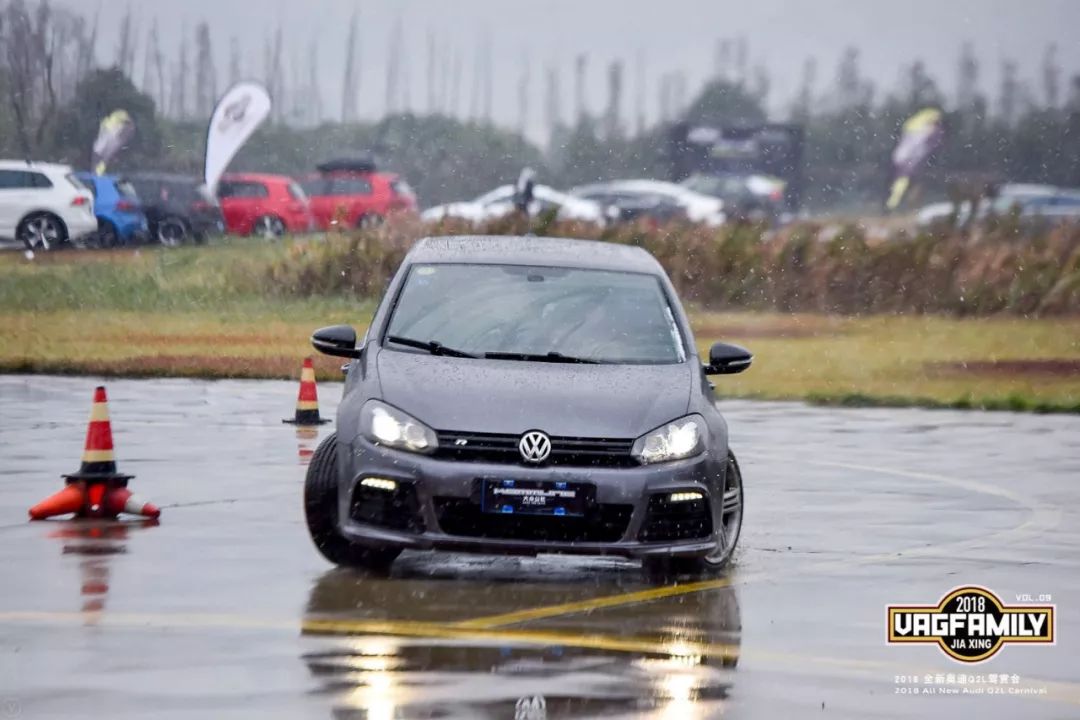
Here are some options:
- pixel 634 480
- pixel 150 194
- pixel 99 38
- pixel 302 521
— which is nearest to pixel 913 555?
pixel 634 480

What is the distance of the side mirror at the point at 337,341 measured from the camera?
12.6m

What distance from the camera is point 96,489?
13.8 m

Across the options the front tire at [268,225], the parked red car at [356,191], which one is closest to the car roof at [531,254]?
the front tire at [268,225]

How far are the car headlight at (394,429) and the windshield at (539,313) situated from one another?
0.85 m

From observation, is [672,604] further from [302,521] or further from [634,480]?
[302,521]

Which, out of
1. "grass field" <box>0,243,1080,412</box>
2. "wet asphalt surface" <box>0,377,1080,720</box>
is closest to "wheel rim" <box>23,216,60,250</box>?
"grass field" <box>0,243,1080,412</box>

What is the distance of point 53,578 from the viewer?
11.3 m

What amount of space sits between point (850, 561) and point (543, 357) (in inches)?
72.7

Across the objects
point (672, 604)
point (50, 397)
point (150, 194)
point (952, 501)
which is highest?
point (672, 604)

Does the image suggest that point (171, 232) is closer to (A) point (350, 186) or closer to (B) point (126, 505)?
(A) point (350, 186)

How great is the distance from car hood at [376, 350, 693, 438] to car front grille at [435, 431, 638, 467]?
0.03 m

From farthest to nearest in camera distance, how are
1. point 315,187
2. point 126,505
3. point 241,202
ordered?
1. point 315,187
2. point 241,202
3. point 126,505

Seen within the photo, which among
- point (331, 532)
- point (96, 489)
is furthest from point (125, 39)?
point (331, 532)

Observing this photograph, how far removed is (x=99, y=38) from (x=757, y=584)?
165ft
